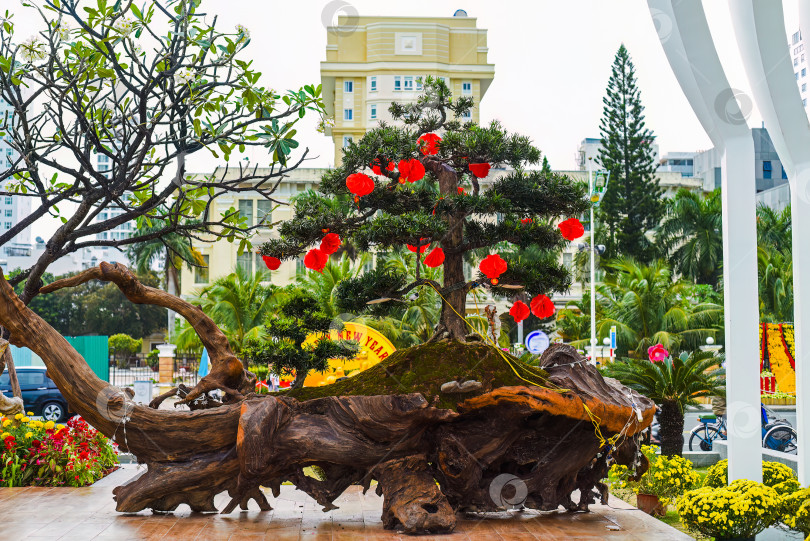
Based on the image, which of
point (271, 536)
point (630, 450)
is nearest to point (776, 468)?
point (630, 450)

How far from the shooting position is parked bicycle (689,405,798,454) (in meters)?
10.5

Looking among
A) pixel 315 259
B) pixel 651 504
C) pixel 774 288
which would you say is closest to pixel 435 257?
pixel 315 259

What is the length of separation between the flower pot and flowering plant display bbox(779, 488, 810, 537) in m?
1.78

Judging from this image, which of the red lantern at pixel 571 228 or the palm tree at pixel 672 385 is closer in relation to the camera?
the red lantern at pixel 571 228

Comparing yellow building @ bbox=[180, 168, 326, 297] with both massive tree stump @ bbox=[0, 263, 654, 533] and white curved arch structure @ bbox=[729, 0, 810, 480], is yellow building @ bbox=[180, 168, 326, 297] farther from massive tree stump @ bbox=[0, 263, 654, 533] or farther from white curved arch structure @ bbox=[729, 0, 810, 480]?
white curved arch structure @ bbox=[729, 0, 810, 480]

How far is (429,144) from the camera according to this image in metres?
6.96

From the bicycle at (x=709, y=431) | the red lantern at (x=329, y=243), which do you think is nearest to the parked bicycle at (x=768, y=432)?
the bicycle at (x=709, y=431)

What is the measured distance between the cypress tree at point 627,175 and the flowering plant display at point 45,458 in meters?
26.0

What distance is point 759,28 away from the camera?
17.7 feet

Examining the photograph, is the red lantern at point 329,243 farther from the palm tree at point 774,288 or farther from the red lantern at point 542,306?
the palm tree at point 774,288

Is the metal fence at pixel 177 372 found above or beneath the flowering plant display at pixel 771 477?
beneath

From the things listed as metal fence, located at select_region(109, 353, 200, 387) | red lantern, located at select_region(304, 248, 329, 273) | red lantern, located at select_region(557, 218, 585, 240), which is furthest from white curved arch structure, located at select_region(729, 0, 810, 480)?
metal fence, located at select_region(109, 353, 200, 387)

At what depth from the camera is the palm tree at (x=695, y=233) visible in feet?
102

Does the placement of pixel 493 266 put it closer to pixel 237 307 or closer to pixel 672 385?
pixel 672 385
